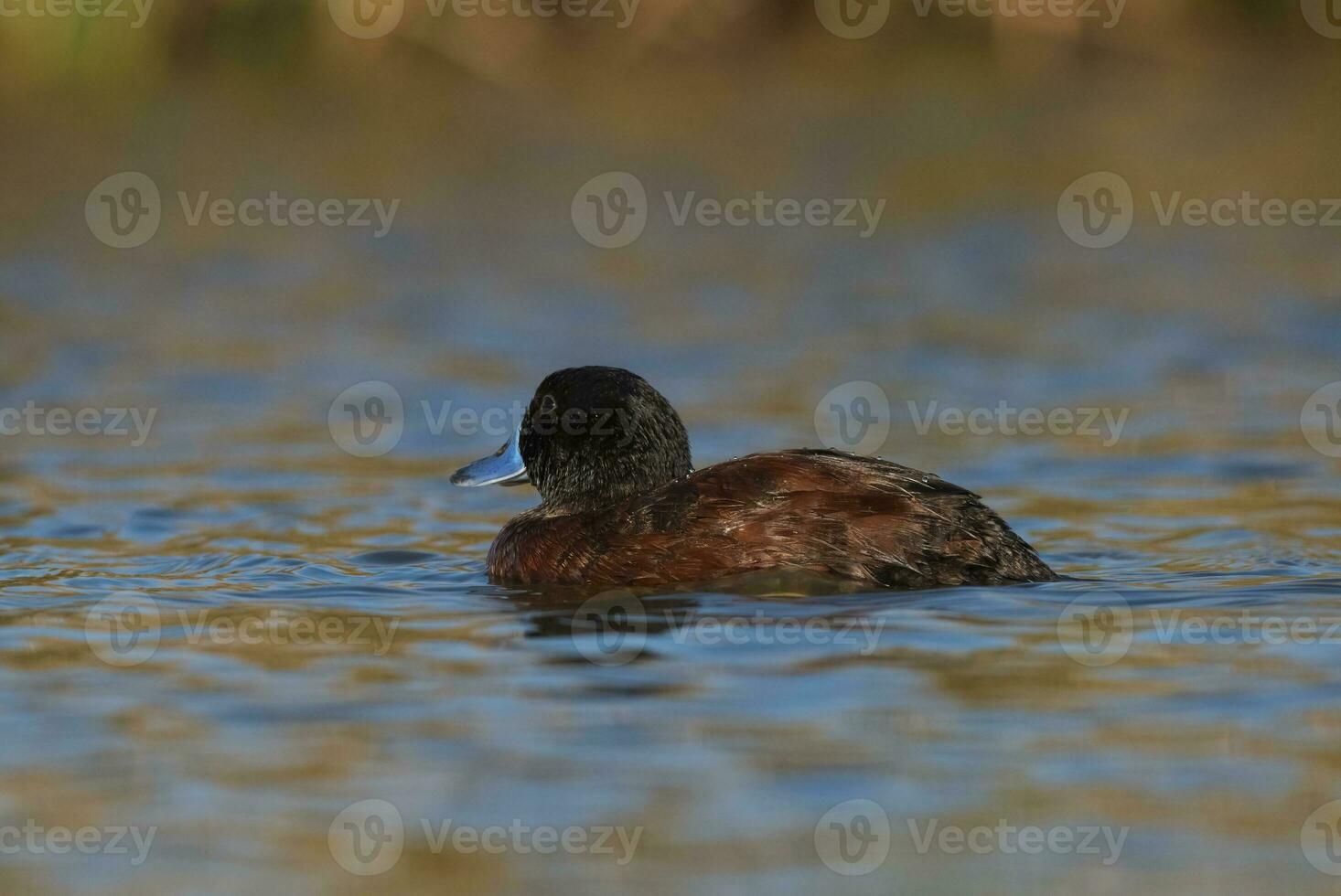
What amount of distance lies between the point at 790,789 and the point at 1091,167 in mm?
13999

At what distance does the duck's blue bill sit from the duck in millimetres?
380

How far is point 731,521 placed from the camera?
25.1 feet

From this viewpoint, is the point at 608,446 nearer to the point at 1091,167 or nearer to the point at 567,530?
the point at 567,530

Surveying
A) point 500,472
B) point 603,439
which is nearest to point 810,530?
point 603,439

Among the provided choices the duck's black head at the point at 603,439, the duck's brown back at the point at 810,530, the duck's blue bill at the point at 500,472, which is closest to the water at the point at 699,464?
the duck's brown back at the point at 810,530

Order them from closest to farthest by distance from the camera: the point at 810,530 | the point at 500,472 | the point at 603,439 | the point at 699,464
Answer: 1. the point at 810,530
2. the point at 603,439
3. the point at 500,472
4. the point at 699,464

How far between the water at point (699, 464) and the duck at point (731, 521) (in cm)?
16

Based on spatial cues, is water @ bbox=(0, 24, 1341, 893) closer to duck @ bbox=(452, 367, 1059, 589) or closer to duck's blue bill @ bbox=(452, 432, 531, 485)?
duck @ bbox=(452, 367, 1059, 589)

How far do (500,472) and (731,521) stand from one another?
1504 millimetres

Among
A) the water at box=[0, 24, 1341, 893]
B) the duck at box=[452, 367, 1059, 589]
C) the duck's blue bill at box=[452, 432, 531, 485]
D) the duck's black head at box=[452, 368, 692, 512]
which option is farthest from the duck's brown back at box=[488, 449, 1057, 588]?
the duck's blue bill at box=[452, 432, 531, 485]

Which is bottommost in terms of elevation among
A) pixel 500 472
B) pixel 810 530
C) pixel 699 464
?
pixel 810 530

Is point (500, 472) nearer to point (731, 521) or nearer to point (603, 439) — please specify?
point (603, 439)

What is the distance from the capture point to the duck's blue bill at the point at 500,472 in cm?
879

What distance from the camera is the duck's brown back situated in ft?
24.6
